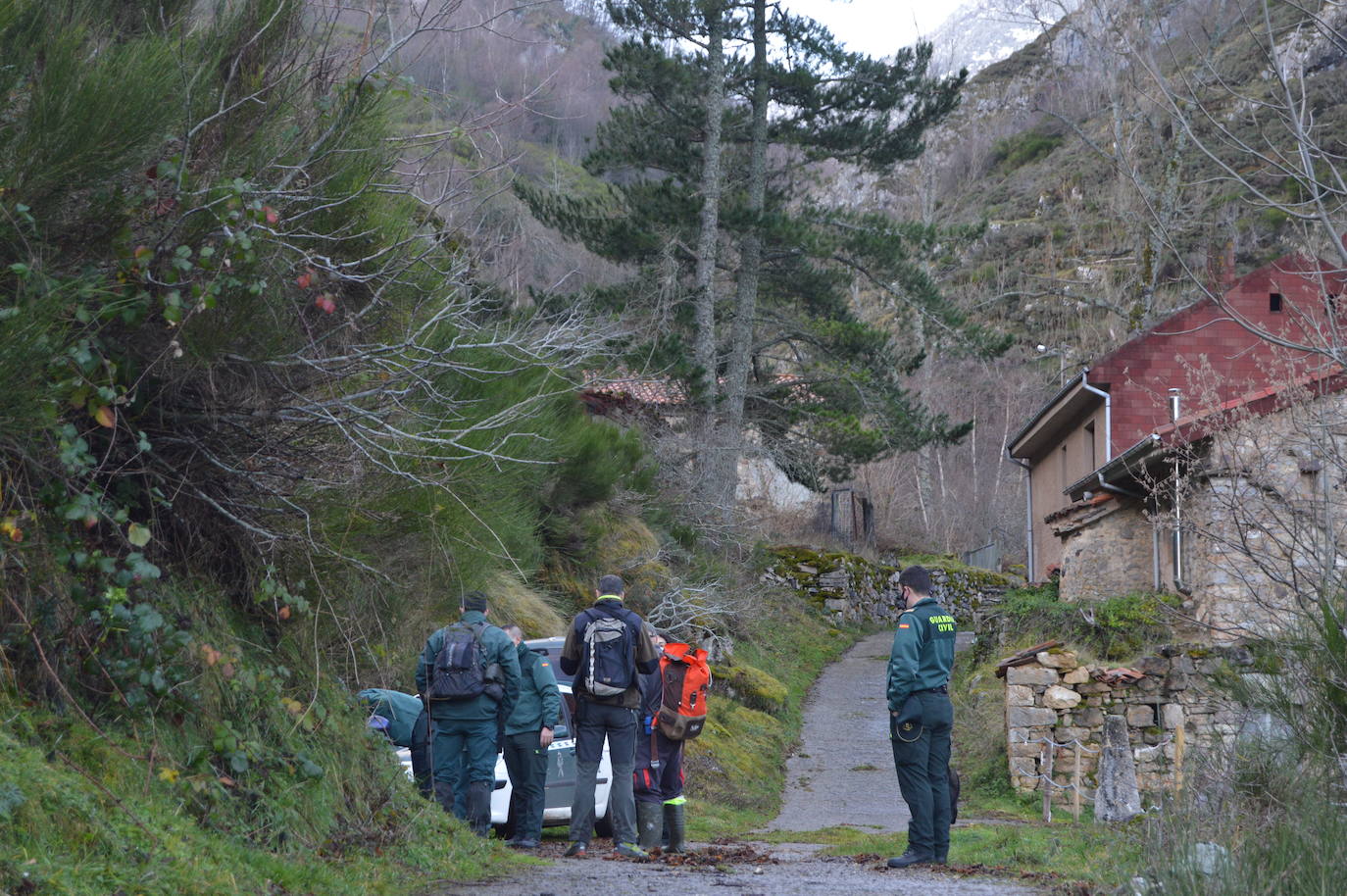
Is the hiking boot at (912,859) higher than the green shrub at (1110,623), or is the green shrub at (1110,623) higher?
the green shrub at (1110,623)

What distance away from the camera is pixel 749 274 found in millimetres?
25031

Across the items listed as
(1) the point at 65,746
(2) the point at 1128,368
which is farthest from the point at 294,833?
(2) the point at 1128,368

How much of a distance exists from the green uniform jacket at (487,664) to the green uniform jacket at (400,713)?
0.67 m

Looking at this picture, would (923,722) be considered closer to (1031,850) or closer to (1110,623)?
(1031,850)

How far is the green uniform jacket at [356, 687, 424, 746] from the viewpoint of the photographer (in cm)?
865

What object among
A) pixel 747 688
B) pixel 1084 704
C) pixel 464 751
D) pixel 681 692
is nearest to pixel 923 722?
pixel 681 692

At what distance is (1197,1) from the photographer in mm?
7316

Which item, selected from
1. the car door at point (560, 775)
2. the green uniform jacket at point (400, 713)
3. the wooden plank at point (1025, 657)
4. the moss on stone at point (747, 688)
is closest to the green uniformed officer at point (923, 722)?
the car door at point (560, 775)

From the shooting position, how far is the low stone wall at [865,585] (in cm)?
3066

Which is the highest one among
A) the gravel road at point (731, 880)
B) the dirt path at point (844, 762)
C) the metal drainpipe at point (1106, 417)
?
the metal drainpipe at point (1106, 417)

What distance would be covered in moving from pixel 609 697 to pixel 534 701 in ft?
2.99

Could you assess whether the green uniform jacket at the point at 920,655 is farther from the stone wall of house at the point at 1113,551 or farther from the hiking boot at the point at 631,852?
the stone wall of house at the point at 1113,551

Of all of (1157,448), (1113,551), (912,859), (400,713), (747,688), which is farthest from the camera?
(1113,551)

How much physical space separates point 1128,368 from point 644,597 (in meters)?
11.2
